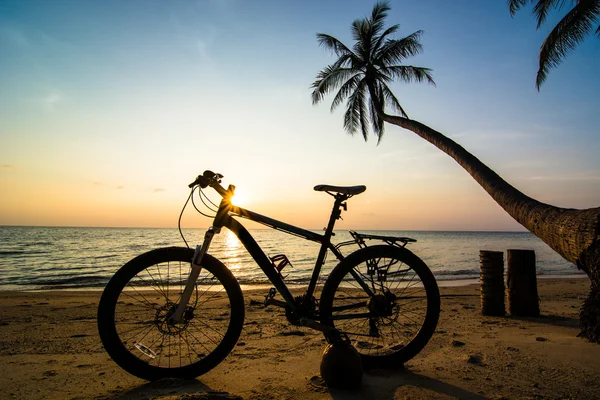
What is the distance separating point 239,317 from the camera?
3.07 metres

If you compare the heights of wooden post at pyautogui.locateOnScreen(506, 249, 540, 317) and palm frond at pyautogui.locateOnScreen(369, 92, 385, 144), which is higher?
palm frond at pyautogui.locateOnScreen(369, 92, 385, 144)

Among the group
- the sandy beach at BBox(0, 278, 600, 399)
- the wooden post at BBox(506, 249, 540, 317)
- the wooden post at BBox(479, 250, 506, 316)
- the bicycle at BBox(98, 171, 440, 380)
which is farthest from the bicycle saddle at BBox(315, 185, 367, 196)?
the wooden post at BBox(506, 249, 540, 317)

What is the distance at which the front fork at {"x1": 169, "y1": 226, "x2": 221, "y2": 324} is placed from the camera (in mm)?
2896

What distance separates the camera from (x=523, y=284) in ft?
19.4

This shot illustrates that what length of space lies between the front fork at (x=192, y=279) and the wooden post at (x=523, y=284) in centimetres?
519

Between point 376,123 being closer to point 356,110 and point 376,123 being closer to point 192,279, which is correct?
point 356,110

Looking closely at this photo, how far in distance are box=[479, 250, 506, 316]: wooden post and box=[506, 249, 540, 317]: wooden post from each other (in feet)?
0.54

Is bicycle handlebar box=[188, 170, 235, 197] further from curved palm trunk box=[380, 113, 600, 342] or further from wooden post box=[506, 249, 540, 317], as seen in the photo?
wooden post box=[506, 249, 540, 317]

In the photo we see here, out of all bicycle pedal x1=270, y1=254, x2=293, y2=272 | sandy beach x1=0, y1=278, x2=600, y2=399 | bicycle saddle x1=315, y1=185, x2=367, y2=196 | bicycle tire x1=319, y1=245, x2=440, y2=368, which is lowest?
sandy beach x1=0, y1=278, x2=600, y2=399

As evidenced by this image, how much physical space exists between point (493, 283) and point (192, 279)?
5.23 meters

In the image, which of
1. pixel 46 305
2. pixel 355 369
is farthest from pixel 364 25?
pixel 355 369

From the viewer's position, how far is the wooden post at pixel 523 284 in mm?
5824

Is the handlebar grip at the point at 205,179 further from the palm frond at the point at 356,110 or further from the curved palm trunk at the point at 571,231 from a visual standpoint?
the palm frond at the point at 356,110

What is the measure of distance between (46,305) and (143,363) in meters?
6.44
